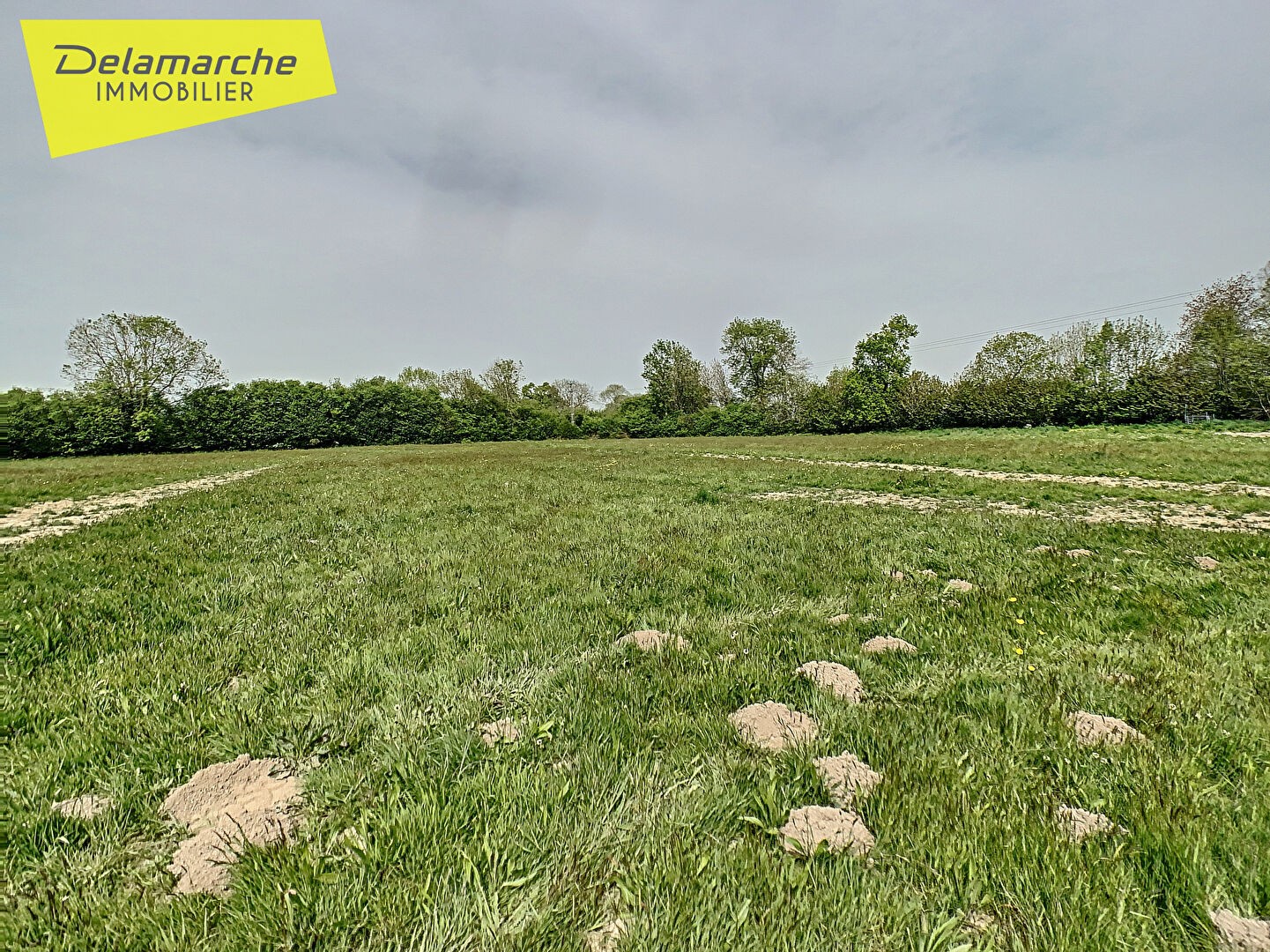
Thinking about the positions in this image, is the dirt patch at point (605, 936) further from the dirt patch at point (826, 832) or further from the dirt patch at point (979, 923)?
the dirt patch at point (979, 923)

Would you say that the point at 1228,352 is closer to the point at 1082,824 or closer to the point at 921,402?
the point at 921,402

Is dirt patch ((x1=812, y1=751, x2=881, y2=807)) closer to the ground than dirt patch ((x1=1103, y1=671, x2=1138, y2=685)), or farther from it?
farther from it

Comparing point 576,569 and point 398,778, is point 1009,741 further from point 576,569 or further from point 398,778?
point 576,569

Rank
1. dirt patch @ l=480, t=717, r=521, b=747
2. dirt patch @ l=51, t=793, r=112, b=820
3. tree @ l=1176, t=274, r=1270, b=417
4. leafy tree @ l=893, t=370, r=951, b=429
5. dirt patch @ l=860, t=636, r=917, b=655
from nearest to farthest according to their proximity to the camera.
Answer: dirt patch @ l=51, t=793, r=112, b=820
dirt patch @ l=480, t=717, r=521, b=747
dirt patch @ l=860, t=636, r=917, b=655
tree @ l=1176, t=274, r=1270, b=417
leafy tree @ l=893, t=370, r=951, b=429

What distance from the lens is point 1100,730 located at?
2467 millimetres

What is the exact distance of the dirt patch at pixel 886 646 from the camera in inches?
135

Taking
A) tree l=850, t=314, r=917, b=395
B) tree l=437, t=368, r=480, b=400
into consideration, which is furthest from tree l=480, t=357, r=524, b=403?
tree l=850, t=314, r=917, b=395

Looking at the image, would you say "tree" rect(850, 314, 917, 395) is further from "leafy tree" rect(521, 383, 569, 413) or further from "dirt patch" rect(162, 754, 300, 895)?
"dirt patch" rect(162, 754, 300, 895)

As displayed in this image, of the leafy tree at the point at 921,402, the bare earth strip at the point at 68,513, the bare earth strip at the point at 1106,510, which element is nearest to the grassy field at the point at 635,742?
the bare earth strip at the point at 1106,510

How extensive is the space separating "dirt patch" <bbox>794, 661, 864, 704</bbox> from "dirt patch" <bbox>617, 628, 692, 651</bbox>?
2.71 feet

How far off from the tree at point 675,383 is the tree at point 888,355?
19.9 meters

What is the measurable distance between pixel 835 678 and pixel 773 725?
0.68 m

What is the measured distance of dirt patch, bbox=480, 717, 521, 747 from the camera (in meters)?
2.51

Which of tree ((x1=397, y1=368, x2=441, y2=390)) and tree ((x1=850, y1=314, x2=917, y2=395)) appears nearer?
tree ((x1=850, y1=314, x2=917, y2=395))
